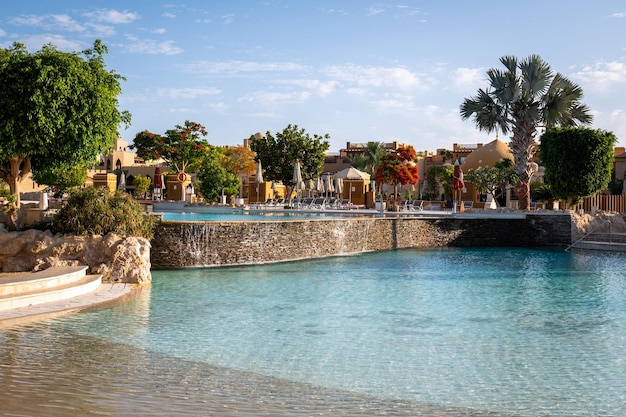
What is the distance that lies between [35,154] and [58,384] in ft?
48.1

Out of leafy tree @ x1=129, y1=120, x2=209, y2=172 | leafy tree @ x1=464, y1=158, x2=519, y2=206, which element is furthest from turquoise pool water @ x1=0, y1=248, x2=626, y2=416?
leafy tree @ x1=129, y1=120, x2=209, y2=172

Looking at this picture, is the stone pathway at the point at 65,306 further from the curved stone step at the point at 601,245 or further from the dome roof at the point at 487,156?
the dome roof at the point at 487,156

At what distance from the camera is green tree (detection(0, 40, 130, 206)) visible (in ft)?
61.4

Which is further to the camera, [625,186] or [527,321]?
[625,186]

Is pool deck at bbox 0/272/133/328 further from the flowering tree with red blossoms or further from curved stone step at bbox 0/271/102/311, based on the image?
the flowering tree with red blossoms

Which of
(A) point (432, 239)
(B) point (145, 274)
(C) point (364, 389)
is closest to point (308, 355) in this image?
(C) point (364, 389)

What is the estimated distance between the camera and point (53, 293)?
11.5 meters

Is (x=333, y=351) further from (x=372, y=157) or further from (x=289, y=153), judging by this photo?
(x=372, y=157)

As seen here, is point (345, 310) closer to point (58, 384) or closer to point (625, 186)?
point (58, 384)

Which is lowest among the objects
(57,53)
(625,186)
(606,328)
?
(606,328)

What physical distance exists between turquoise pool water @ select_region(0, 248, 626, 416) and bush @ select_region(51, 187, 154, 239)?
1883 millimetres

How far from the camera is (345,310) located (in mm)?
12164

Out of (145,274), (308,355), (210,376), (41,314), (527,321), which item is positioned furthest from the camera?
(145,274)

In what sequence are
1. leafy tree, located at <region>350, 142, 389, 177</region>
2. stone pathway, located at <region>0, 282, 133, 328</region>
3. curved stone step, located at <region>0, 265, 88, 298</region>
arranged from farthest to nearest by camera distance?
leafy tree, located at <region>350, 142, 389, 177</region>
curved stone step, located at <region>0, 265, 88, 298</region>
stone pathway, located at <region>0, 282, 133, 328</region>
